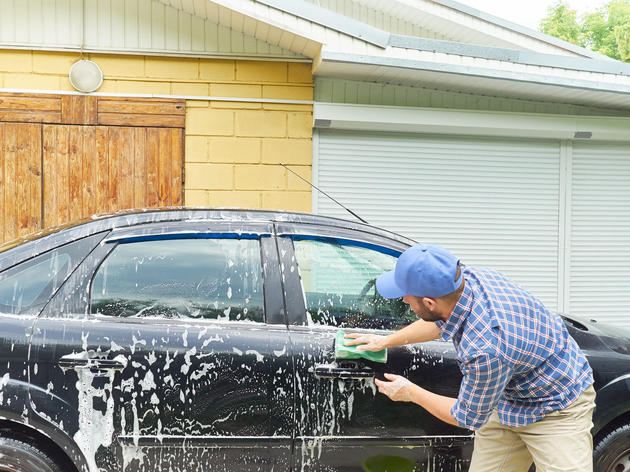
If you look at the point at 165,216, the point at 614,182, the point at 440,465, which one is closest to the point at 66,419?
the point at 165,216

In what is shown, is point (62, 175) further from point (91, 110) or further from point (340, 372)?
point (340, 372)

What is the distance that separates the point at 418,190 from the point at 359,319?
4565 millimetres

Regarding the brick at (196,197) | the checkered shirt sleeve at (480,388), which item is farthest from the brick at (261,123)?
the checkered shirt sleeve at (480,388)

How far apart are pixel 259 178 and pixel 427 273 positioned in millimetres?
4782

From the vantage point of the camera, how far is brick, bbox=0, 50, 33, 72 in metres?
6.38

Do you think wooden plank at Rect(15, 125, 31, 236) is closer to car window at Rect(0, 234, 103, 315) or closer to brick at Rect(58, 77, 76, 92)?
brick at Rect(58, 77, 76, 92)

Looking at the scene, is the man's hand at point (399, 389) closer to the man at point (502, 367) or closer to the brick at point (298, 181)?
the man at point (502, 367)

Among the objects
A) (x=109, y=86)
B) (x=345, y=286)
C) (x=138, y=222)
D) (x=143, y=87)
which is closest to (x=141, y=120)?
(x=143, y=87)

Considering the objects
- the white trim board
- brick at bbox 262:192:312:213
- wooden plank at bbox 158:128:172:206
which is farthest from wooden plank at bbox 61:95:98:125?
the white trim board

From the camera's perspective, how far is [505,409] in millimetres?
2439

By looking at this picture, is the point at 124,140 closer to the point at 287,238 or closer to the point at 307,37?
the point at 307,37

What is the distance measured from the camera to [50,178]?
6473mm

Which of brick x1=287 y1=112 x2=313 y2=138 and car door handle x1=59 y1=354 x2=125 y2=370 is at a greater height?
brick x1=287 y1=112 x2=313 y2=138

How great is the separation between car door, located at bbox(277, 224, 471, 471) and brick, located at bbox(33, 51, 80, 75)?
15.4 feet
